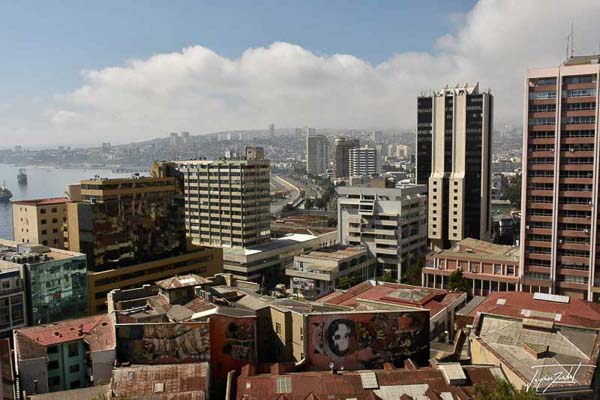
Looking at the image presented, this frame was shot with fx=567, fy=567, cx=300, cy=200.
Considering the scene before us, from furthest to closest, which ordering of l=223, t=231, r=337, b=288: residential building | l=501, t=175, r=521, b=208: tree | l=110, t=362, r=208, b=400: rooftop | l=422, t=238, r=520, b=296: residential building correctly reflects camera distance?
l=501, t=175, r=521, b=208: tree
l=223, t=231, r=337, b=288: residential building
l=422, t=238, r=520, b=296: residential building
l=110, t=362, r=208, b=400: rooftop

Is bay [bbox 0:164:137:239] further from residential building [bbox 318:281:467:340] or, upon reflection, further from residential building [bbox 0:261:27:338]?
residential building [bbox 318:281:467:340]

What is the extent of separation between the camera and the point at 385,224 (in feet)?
125

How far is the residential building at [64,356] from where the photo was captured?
1633 cm

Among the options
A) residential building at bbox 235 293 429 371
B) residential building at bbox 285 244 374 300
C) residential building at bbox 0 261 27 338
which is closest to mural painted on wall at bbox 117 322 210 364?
residential building at bbox 235 293 429 371

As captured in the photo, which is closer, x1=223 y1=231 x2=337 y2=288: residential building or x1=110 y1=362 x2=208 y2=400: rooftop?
x1=110 y1=362 x2=208 y2=400: rooftop

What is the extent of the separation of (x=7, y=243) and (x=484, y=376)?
26.4 meters

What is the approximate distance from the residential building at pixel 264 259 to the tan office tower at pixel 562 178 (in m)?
16.7

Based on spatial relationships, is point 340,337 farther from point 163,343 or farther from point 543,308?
point 543,308

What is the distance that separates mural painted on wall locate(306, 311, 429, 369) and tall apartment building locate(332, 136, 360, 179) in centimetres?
10463

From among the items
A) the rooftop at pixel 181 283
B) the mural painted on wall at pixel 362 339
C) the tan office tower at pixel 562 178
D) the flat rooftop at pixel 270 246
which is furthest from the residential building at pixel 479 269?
the rooftop at pixel 181 283

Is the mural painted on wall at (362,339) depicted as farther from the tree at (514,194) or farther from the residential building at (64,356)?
the tree at (514,194)

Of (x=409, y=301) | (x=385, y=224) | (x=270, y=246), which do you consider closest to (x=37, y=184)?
(x=270, y=246)

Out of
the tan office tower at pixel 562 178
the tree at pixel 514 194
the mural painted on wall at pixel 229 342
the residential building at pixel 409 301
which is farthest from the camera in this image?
the tree at pixel 514 194

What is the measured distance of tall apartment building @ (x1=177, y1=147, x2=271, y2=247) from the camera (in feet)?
135
